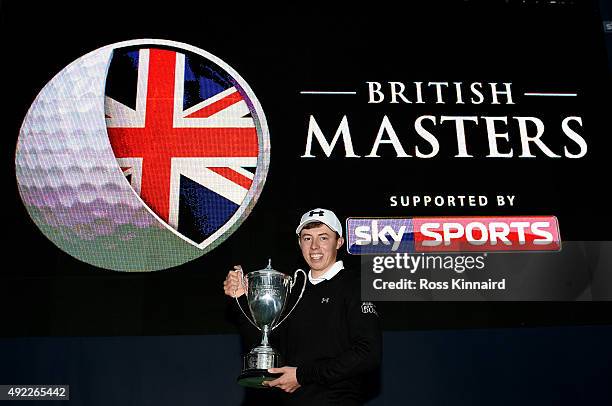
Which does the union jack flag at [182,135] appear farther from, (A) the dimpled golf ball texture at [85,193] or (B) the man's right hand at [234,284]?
(B) the man's right hand at [234,284]

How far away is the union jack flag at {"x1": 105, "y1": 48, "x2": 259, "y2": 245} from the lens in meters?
3.27

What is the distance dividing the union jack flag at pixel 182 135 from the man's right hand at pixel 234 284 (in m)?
0.41

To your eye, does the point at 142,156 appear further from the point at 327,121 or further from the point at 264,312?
the point at 264,312

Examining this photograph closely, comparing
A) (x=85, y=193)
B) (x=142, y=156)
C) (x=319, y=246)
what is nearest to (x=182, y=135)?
(x=142, y=156)

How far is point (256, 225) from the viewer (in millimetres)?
3260

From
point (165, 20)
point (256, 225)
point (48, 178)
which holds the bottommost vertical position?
point (256, 225)

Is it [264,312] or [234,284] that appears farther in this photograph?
[234,284]

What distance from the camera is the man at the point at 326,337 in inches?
94.6

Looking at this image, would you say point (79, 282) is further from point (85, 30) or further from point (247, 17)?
Answer: point (247, 17)

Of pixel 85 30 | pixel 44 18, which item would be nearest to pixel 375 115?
pixel 85 30

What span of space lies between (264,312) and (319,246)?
0.32 m

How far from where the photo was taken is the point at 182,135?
3375mm

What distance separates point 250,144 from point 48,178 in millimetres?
937

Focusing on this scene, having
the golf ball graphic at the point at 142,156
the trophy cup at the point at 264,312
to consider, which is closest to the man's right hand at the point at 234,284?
the trophy cup at the point at 264,312
